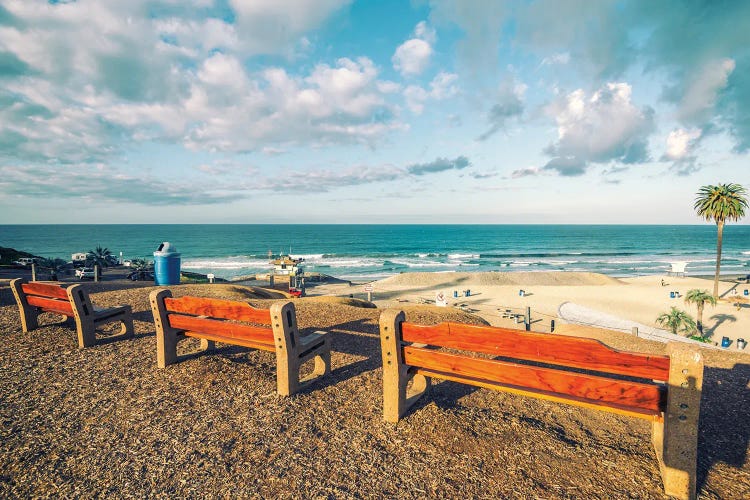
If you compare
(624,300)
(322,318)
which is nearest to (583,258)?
(624,300)

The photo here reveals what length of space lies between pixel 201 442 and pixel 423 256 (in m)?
68.2

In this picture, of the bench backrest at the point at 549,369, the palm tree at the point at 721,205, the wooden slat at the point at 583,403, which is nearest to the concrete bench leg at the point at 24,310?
the bench backrest at the point at 549,369

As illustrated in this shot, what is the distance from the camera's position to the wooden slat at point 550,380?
2.84 metres

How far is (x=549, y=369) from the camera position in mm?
3061

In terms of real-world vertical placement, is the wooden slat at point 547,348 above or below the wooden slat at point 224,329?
above

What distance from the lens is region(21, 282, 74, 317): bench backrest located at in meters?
6.27

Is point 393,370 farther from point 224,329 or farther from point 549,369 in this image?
point 224,329

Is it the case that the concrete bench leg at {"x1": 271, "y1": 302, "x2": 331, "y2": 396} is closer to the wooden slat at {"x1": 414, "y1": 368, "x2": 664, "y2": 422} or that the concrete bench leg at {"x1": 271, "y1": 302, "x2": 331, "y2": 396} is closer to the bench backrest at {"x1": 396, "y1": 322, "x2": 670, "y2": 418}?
the bench backrest at {"x1": 396, "y1": 322, "x2": 670, "y2": 418}

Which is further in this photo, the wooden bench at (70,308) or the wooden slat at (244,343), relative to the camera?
the wooden bench at (70,308)

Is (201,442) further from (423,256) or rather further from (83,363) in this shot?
(423,256)

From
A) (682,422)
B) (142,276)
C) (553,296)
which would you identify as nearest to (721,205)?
(553,296)

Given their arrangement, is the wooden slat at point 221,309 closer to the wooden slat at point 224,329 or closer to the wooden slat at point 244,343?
the wooden slat at point 224,329

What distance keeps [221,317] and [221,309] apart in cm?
12

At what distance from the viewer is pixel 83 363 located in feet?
18.0
